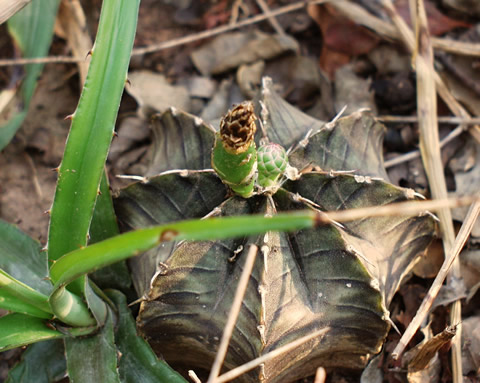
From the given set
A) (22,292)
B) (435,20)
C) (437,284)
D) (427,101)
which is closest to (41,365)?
(22,292)

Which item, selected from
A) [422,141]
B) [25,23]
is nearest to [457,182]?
[422,141]

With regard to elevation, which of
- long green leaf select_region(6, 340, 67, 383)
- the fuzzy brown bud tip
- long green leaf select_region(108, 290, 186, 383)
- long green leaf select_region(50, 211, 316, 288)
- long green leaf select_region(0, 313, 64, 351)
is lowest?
long green leaf select_region(6, 340, 67, 383)

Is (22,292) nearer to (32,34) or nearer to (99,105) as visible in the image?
(99,105)

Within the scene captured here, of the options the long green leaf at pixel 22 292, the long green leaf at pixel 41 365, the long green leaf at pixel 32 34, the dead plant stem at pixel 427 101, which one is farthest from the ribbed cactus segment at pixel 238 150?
the long green leaf at pixel 32 34

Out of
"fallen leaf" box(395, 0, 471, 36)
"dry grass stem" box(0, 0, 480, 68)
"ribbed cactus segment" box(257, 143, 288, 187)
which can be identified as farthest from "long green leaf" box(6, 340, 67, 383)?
"fallen leaf" box(395, 0, 471, 36)

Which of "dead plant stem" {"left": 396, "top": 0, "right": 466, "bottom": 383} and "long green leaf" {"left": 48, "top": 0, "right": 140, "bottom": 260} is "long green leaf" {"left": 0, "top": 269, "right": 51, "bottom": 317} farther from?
"dead plant stem" {"left": 396, "top": 0, "right": 466, "bottom": 383}

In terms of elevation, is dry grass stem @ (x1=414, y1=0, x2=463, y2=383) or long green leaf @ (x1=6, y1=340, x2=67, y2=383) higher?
dry grass stem @ (x1=414, y1=0, x2=463, y2=383)
